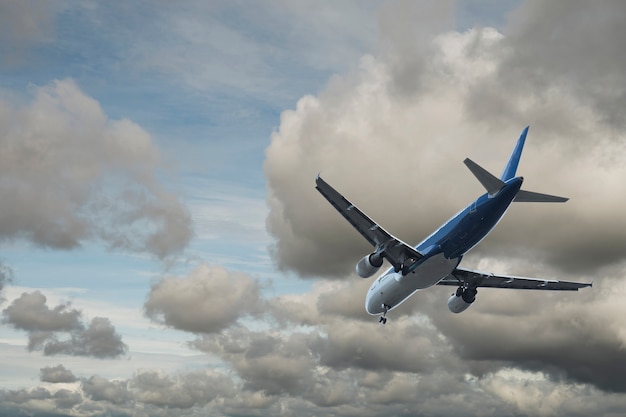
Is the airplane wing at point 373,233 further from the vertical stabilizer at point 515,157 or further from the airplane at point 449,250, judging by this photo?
the vertical stabilizer at point 515,157

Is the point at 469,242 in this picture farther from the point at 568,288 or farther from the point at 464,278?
the point at 568,288

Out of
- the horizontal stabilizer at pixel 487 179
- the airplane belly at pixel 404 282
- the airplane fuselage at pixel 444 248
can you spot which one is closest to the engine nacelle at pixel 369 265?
the airplane fuselage at pixel 444 248

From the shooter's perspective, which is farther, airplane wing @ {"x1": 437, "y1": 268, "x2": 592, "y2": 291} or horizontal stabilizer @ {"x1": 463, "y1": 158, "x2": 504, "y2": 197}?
airplane wing @ {"x1": 437, "y1": 268, "x2": 592, "y2": 291}

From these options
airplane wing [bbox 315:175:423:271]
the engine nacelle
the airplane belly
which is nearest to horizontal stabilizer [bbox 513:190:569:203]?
the airplane belly

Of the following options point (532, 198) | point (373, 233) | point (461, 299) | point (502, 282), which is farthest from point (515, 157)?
point (502, 282)

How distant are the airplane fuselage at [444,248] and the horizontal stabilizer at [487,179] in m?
0.40

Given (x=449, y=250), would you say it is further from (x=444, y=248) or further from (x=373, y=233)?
(x=373, y=233)

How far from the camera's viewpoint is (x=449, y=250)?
6125 cm

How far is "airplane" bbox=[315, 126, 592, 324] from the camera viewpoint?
5638 cm

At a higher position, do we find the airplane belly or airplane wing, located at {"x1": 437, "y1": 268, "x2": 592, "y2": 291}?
airplane wing, located at {"x1": 437, "y1": 268, "x2": 592, "y2": 291}

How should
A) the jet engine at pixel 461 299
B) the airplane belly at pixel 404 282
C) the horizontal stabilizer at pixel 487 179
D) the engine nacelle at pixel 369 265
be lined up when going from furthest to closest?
the jet engine at pixel 461 299
the engine nacelle at pixel 369 265
the airplane belly at pixel 404 282
the horizontal stabilizer at pixel 487 179

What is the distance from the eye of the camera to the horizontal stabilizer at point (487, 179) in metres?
55.0

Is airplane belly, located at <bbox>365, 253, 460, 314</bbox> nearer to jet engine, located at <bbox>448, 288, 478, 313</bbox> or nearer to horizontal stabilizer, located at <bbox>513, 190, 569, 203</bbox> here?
jet engine, located at <bbox>448, 288, 478, 313</bbox>

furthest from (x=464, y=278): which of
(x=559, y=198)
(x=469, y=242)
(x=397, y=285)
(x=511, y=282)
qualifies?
(x=559, y=198)
